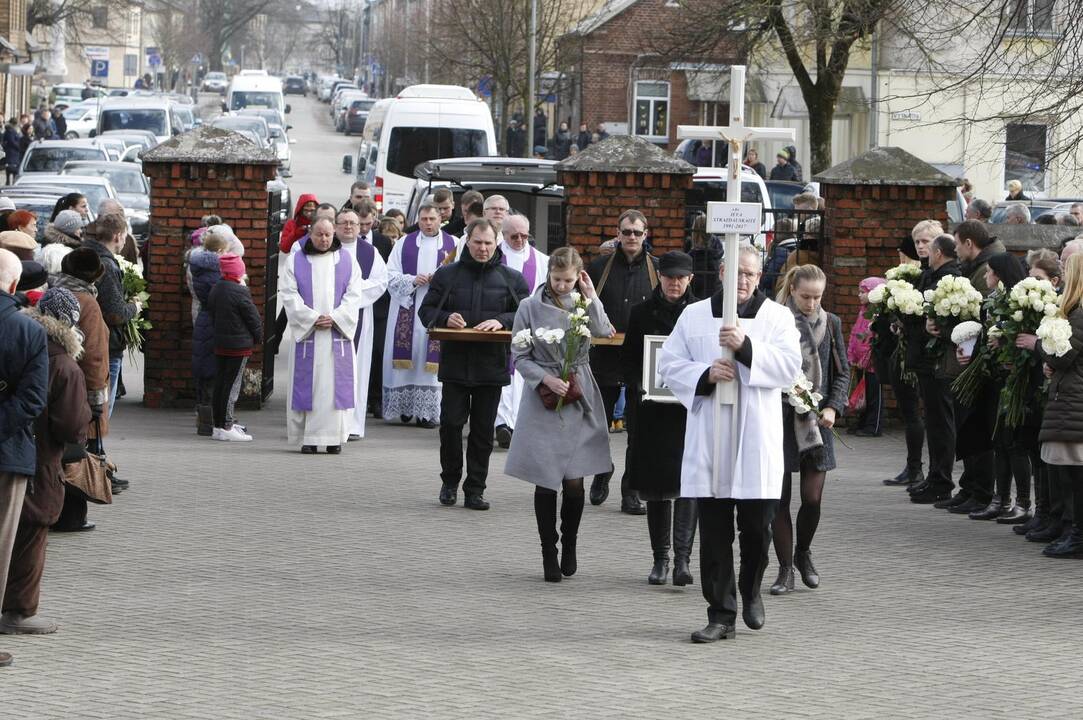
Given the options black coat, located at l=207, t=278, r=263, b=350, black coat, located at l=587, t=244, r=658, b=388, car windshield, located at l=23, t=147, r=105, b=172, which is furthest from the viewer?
car windshield, located at l=23, t=147, r=105, b=172

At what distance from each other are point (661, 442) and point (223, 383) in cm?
621

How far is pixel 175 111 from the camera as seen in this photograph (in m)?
60.7

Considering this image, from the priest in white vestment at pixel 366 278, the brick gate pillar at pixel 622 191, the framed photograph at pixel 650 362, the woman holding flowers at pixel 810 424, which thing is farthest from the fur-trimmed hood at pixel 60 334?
the brick gate pillar at pixel 622 191

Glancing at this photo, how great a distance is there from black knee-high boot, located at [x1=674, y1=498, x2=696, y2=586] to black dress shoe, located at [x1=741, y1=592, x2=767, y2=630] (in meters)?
1.08

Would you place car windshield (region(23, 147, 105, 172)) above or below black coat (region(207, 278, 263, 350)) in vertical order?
above

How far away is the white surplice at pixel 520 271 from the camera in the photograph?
14.5 meters

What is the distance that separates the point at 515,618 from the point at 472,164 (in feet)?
41.7

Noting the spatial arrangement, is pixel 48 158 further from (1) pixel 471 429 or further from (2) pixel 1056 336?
(2) pixel 1056 336

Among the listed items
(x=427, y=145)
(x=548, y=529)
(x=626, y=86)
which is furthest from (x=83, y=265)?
(x=626, y=86)

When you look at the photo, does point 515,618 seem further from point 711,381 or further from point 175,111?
point 175,111

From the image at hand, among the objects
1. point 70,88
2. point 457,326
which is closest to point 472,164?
point 457,326

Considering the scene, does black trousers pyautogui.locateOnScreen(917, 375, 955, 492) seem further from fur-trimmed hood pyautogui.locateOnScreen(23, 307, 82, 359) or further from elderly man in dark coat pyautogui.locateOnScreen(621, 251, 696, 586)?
fur-trimmed hood pyautogui.locateOnScreen(23, 307, 82, 359)

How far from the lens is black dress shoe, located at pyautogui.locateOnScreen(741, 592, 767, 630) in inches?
341

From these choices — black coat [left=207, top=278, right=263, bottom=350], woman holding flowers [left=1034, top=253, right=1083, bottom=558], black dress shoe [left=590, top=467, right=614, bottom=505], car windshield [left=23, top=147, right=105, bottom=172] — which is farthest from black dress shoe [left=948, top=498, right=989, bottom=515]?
car windshield [left=23, top=147, right=105, bottom=172]
